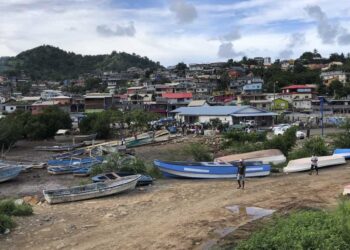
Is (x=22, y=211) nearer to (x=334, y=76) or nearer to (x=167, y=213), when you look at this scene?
(x=167, y=213)

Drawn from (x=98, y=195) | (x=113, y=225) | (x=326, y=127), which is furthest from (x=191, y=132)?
(x=113, y=225)

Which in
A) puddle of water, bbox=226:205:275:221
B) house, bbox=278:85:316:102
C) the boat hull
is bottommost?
the boat hull

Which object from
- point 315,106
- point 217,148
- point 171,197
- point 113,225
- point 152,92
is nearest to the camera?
point 113,225

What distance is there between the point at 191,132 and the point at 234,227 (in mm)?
45442

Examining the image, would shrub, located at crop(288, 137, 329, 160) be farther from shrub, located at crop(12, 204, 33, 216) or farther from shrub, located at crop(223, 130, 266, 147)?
shrub, located at crop(12, 204, 33, 216)

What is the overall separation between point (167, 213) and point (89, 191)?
5150 mm

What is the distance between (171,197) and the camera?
19.7 metres

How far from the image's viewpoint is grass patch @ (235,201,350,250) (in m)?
9.15

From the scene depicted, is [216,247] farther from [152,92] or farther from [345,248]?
[152,92]

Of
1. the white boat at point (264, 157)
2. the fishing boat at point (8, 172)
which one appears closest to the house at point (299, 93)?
the white boat at point (264, 157)

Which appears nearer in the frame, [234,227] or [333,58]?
[234,227]

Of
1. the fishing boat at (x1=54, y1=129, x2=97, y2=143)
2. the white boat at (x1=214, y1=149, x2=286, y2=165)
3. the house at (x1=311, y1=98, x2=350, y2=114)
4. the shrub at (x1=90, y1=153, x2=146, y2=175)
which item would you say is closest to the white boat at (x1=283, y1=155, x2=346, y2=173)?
the white boat at (x1=214, y1=149, x2=286, y2=165)

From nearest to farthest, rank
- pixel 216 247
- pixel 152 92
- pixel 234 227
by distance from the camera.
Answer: pixel 216 247 < pixel 234 227 < pixel 152 92

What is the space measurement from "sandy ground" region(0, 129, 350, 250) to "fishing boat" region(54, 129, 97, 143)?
33.7 metres
